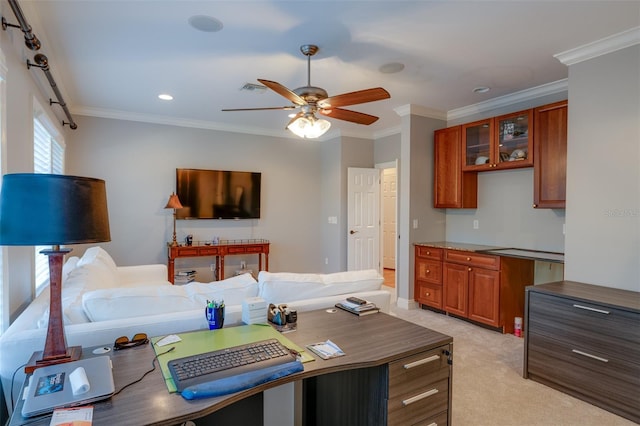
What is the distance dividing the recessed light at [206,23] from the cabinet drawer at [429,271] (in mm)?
3524

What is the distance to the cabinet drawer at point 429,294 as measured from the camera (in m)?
4.35

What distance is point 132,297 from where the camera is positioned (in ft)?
5.98

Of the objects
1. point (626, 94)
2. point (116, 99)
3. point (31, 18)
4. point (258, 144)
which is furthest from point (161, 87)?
point (626, 94)

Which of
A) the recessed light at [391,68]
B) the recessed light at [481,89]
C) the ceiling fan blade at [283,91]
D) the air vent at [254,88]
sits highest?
the recessed light at [481,89]

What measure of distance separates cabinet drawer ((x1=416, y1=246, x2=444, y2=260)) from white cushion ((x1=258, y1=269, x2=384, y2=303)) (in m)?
2.13

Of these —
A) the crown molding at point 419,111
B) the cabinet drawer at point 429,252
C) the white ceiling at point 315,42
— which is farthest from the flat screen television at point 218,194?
the cabinet drawer at point 429,252

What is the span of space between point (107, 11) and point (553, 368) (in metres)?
4.16

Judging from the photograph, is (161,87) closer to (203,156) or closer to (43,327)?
(203,156)

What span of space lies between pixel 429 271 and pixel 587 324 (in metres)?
2.10

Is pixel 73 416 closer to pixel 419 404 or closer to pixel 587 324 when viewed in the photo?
pixel 419 404

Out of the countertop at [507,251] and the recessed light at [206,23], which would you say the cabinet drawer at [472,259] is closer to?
the countertop at [507,251]

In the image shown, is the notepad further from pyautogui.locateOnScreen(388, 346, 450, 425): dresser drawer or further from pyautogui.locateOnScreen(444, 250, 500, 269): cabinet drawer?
pyautogui.locateOnScreen(444, 250, 500, 269): cabinet drawer

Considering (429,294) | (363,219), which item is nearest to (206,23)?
(429,294)

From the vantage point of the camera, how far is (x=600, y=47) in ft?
9.14
